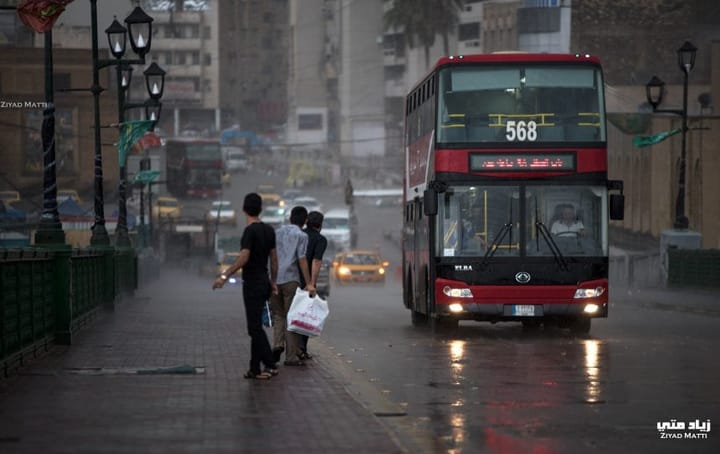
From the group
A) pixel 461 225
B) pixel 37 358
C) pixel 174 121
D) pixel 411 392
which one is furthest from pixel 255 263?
pixel 174 121

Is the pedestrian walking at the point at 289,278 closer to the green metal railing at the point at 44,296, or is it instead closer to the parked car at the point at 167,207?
the green metal railing at the point at 44,296

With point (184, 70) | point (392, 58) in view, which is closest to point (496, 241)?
point (392, 58)

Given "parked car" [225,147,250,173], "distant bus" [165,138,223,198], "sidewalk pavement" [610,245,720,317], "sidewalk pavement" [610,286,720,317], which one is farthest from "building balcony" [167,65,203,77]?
"sidewalk pavement" [610,286,720,317]

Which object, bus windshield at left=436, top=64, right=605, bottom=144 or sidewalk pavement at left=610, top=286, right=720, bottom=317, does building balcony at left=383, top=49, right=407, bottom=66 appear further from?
bus windshield at left=436, top=64, right=605, bottom=144

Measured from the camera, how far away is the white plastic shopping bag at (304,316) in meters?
17.2

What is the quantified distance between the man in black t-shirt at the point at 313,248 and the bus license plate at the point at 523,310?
6362 millimetres

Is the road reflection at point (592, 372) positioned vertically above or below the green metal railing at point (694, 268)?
above

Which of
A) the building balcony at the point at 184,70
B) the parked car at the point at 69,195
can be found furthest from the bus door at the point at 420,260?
the building balcony at the point at 184,70

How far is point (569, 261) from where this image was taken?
78.9ft

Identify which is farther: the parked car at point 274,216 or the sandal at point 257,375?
the parked car at point 274,216

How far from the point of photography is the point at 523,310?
24.0 metres

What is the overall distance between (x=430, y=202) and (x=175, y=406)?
11434 mm

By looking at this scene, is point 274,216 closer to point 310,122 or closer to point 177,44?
point 310,122

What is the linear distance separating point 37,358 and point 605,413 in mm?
7579
